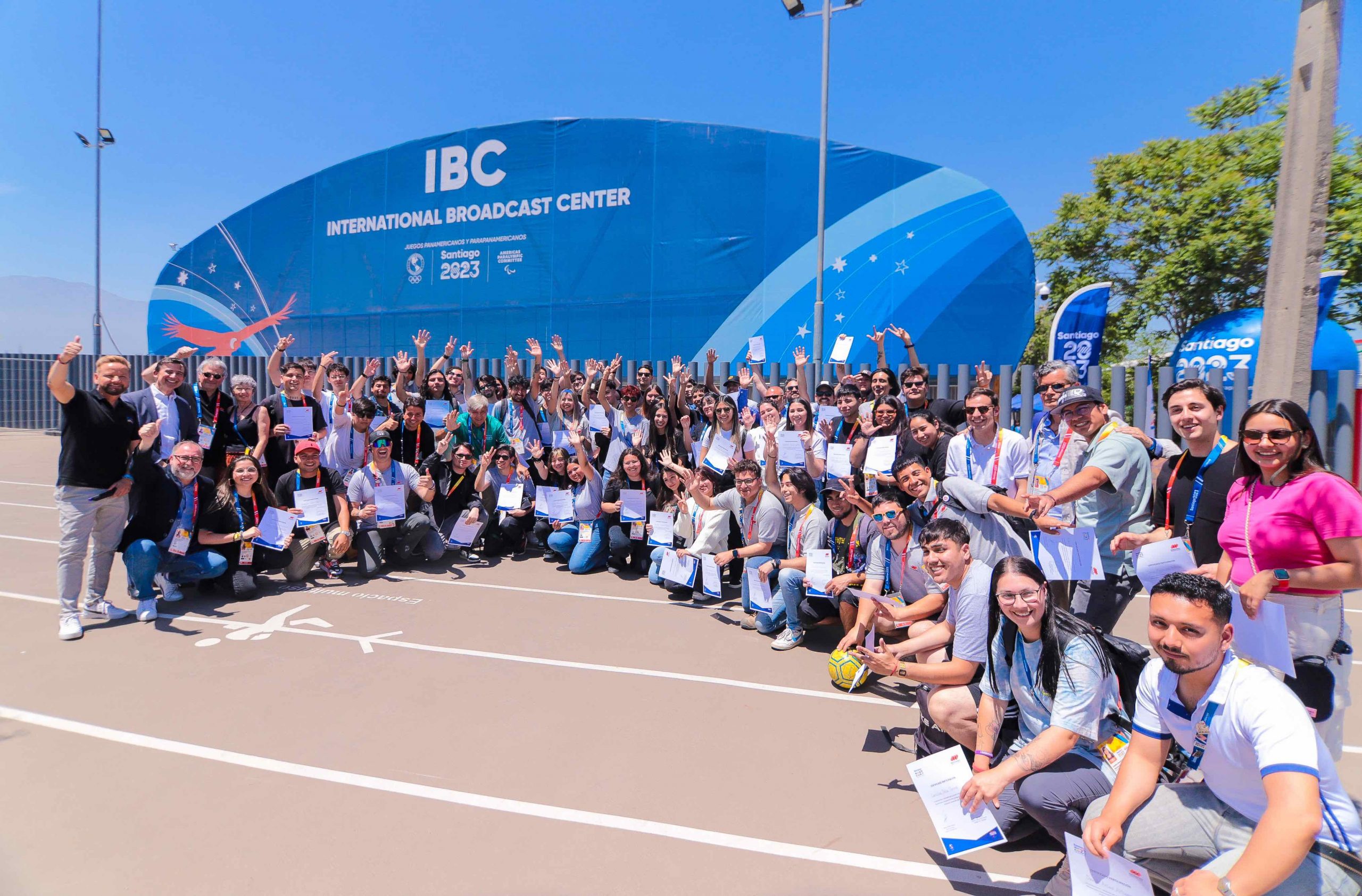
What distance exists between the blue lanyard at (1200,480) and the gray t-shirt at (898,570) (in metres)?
1.41

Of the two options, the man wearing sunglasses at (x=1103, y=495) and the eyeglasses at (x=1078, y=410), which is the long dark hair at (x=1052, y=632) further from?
the eyeglasses at (x=1078, y=410)

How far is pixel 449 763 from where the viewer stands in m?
3.44

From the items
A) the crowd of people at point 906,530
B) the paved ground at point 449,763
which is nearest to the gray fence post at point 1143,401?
the crowd of people at point 906,530

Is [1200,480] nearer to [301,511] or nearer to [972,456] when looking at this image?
[972,456]

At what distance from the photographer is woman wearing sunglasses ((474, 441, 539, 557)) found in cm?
756

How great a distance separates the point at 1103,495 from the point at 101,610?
7002 mm

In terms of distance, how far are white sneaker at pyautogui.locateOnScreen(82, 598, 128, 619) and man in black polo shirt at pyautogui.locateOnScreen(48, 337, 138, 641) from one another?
20 centimetres

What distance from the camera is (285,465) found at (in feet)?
22.4

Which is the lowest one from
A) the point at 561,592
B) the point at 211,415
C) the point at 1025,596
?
the point at 561,592

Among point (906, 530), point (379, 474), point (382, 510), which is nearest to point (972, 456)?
point (906, 530)

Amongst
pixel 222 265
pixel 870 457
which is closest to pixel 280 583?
pixel 870 457

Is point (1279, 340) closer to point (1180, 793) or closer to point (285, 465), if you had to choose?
point (1180, 793)

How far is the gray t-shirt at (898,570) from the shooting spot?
176 inches

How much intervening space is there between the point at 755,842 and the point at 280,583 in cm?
540
